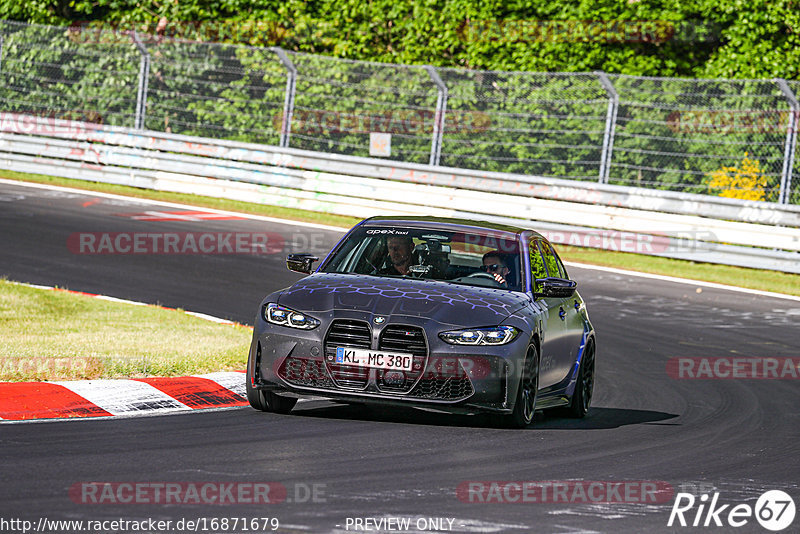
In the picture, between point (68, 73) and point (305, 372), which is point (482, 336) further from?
point (68, 73)

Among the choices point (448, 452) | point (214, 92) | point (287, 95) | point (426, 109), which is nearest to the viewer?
point (448, 452)

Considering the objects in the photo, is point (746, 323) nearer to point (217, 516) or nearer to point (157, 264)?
point (157, 264)

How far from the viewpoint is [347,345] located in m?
8.89

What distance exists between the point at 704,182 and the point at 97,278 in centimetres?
1063

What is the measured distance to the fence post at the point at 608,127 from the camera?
22156 mm

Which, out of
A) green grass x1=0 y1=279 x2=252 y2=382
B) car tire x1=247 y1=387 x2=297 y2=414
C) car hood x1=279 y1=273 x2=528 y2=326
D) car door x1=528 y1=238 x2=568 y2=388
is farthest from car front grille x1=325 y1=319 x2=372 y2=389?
green grass x1=0 y1=279 x2=252 y2=382

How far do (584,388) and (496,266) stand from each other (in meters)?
1.34

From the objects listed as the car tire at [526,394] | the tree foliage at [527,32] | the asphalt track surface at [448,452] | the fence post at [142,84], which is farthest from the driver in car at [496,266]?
the tree foliage at [527,32]

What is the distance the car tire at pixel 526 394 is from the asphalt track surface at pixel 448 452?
0.09 m

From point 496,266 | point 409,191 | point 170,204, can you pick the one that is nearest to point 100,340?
point 496,266

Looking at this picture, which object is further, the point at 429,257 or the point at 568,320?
the point at 568,320

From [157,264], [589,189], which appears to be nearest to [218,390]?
[157,264]

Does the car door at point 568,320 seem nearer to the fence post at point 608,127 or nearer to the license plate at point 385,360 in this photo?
the license plate at point 385,360

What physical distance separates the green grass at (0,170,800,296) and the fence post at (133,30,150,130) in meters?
1.23
